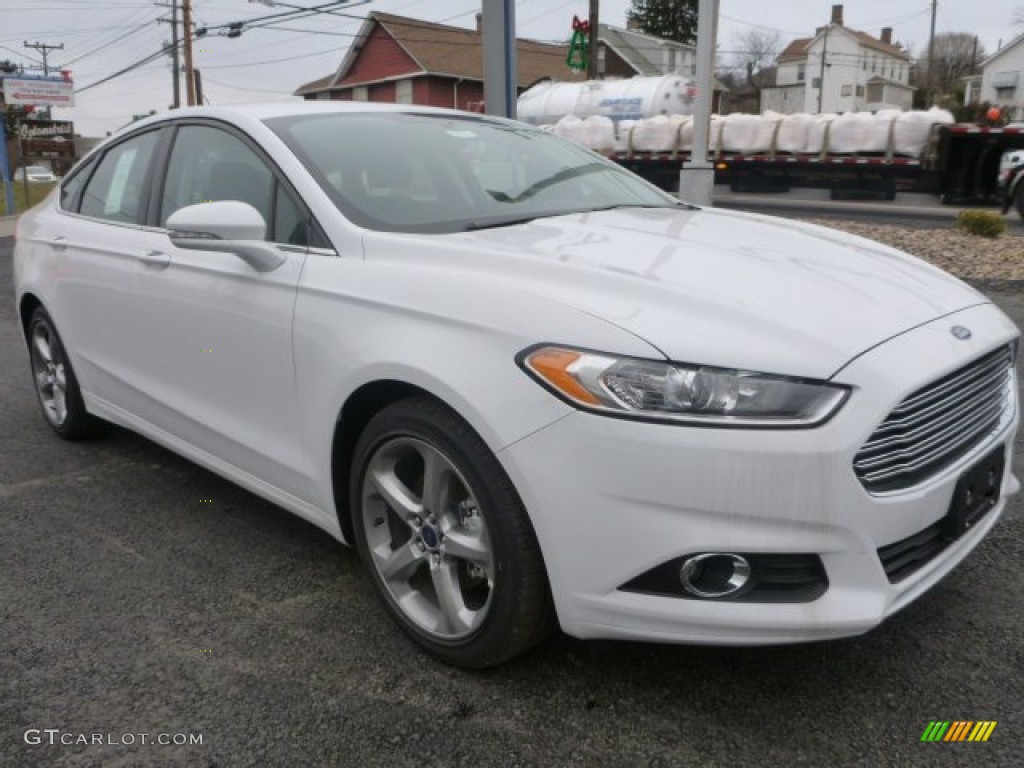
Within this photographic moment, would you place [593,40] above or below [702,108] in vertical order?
above

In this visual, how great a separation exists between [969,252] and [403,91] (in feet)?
111

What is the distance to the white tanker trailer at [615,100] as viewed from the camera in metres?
24.3

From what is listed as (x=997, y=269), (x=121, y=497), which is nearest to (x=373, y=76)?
(x=997, y=269)

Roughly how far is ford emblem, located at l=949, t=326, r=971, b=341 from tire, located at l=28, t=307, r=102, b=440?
3719mm

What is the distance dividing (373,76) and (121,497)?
4129cm

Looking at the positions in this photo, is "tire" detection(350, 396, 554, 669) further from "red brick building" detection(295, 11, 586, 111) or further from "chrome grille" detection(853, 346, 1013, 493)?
"red brick building" detection(295, 11, 586, 111)

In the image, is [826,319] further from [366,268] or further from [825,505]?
[366,268]

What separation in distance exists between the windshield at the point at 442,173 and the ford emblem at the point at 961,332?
4.37ft

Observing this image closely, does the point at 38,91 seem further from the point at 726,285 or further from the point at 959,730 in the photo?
the point at 959,730

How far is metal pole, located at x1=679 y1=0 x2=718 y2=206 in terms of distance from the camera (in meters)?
11.2

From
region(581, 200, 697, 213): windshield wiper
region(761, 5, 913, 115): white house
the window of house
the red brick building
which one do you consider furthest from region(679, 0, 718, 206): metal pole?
region(761, 5, 913, 115): white house

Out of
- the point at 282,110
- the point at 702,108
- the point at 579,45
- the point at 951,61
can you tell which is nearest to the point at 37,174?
the point at 579,45

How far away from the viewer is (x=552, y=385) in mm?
2053

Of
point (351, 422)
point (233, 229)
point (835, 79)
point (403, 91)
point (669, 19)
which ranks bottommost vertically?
point (351, 422)
